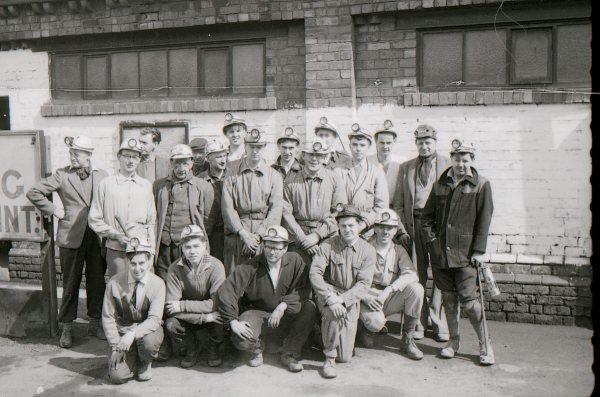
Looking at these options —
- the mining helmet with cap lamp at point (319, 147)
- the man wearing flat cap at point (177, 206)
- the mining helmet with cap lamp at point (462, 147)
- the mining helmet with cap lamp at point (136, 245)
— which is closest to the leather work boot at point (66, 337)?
the man wearing flat cap at point (177, 206)

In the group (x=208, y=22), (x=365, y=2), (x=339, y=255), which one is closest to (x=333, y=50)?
(x=365, y=2)

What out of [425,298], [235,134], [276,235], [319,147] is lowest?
[425,298]

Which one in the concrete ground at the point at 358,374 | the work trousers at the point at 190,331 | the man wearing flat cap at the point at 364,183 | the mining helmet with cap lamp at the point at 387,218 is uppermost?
the man wearing flat cap at the point at 364,183

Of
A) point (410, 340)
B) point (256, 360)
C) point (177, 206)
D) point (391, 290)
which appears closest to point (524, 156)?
point (391, 290)

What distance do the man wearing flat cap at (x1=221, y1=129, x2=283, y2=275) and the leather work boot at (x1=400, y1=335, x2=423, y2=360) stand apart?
167cm

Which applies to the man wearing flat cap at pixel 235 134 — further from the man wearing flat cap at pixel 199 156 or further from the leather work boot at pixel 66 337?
the leather work boot at pixel 66 337

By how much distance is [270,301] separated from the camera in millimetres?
5410

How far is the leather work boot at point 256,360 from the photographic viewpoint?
208 inches

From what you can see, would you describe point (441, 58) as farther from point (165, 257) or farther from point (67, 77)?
point (67, 77)

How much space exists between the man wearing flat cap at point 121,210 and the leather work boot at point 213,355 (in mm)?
1196

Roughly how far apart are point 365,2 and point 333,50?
2.18 feet

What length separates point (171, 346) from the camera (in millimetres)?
5535

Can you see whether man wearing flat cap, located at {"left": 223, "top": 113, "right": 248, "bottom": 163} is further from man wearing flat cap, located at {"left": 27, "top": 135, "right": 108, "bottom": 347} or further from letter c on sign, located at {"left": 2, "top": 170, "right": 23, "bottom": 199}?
letter c on sign, located at {"left": 2, "top": 170, "right": 23, "bottom": 199}

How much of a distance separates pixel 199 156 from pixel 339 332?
2.80 meters
